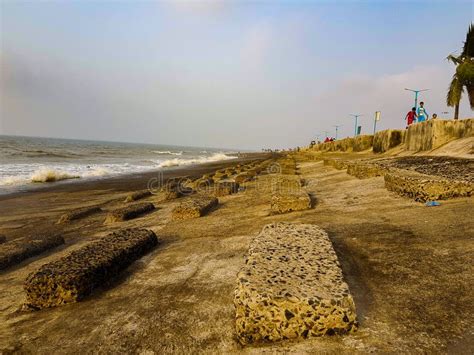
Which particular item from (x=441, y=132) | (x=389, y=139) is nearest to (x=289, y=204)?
(x=441, y=132)

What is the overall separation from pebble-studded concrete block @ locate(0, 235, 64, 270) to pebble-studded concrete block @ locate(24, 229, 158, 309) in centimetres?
191

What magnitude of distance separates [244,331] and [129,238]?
8.58 feet

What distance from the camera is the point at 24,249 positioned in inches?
192

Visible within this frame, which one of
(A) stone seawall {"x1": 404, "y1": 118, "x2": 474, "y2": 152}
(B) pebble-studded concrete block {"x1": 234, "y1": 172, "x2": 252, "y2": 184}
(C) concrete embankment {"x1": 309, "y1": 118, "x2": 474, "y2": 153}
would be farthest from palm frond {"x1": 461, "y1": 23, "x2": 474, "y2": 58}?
(B) pebble-studded concrete block {"x1": 234, "y1": 172, "x2": 252, "y2": 184}

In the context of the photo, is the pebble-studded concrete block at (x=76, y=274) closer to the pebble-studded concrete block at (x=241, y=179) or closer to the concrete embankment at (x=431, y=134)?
the pebble-studded concrete block at (x=241, y=179)

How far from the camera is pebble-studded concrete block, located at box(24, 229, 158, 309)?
2882mm

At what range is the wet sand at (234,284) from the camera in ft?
6.40

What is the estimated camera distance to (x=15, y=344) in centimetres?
231

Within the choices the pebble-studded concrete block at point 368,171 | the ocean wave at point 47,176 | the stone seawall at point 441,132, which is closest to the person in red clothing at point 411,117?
the stone seawall at point 441,132

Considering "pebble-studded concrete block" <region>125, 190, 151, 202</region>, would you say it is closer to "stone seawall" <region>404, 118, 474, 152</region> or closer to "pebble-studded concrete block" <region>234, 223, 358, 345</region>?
"pebble-studded concrete block" <region>234, 223, 358, 345</region>

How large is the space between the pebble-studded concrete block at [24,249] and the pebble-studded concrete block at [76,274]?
1909mm

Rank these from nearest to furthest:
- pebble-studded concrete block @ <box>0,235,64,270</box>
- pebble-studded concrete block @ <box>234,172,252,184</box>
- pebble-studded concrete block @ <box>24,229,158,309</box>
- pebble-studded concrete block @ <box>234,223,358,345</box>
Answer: pebble-studded concrete block @ <box>234,223,358,345</box>, pebble-studded concrete block @ <box>24,229,158,309</box>, pebble-studded concrete block @ <box>0,235,64,270</box>, pebble-studded concrete block @ <box>234,172,252,184</box>

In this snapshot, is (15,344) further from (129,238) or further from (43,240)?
(43,240)

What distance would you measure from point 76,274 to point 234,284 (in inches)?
61.6
